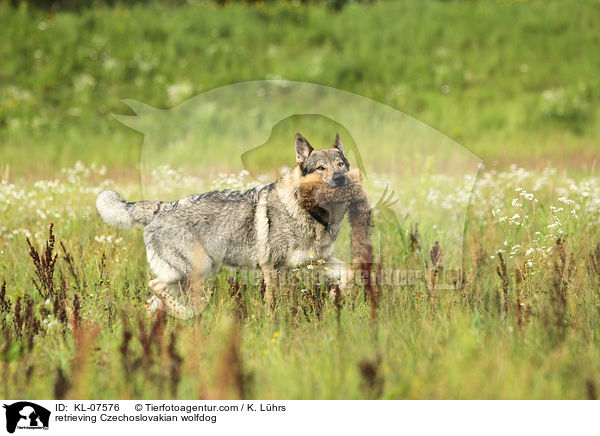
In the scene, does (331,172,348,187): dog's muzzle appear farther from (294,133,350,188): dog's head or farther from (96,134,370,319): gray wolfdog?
(96,134,370,319): gray wolfdog

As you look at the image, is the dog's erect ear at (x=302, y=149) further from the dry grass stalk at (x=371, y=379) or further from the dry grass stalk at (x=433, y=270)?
the dry grass stalk at (x=371, y=379)

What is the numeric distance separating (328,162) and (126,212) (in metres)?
1.93

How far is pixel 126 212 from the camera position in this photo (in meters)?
4.70

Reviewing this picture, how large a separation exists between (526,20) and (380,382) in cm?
1922

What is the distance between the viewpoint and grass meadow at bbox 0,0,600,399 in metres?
3.21

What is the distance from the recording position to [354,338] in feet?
12.3

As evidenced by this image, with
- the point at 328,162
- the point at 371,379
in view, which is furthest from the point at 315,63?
the point at 371,379

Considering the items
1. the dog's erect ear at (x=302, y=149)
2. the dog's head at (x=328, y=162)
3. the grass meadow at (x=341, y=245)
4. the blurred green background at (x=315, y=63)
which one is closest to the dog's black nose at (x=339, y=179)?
the dog's head at (x=328, y=162)

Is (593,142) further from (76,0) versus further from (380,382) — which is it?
(76,0)

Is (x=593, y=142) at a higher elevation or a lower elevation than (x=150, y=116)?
higher
